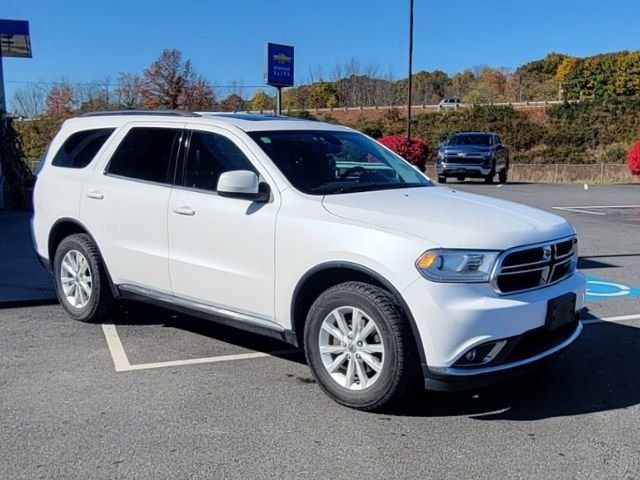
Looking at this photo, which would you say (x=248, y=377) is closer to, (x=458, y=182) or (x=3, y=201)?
(x=3, y=201)

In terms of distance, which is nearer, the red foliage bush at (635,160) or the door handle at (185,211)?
the door handle at (185,211)

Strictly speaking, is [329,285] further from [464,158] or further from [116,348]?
[464,158]

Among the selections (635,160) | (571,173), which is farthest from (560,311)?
(571,173)

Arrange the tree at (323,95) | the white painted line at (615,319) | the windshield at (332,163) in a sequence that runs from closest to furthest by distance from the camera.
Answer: the windshield at (332,163) → the white painted line at (615,319) → the tree at (323,95)

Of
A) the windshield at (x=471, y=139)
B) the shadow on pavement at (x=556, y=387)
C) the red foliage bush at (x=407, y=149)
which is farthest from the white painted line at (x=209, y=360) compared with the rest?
the windshield at (x=471, y=139)

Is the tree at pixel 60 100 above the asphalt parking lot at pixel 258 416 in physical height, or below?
above

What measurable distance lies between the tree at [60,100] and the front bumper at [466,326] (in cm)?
4807

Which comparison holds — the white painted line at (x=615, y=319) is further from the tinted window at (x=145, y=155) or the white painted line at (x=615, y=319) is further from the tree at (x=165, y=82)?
the tree at (x=165, y=82)

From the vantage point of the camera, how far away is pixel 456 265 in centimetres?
384

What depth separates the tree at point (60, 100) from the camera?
1886 inches

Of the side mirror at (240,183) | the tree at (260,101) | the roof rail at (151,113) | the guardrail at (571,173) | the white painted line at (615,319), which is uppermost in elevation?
the tree at (260,101)

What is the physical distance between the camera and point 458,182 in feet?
89.2

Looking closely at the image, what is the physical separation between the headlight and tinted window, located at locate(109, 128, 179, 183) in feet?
7.85

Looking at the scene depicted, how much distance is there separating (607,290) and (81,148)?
579 centimetres
